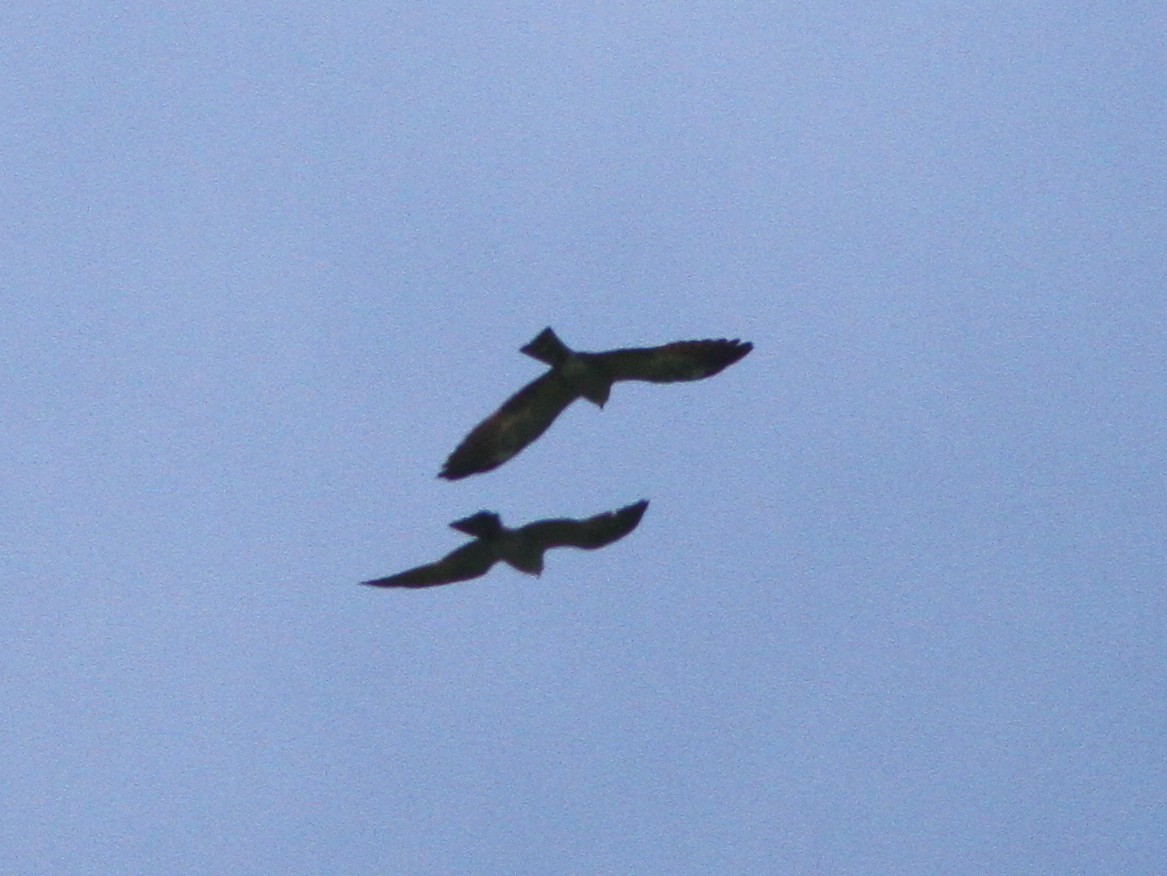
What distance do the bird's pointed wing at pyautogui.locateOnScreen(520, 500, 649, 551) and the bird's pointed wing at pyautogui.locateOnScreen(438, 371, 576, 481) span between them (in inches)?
39.8

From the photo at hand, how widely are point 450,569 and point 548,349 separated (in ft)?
10.6

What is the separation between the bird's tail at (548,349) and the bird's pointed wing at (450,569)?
2482mm

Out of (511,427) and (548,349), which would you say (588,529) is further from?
(548,349)

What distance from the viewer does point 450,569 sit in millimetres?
25781

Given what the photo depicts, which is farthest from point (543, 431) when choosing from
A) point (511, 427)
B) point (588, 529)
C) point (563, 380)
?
point (588, 529)

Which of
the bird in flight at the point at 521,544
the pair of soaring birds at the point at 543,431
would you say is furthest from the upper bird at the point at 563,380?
the bird in flight at the point at 521,544

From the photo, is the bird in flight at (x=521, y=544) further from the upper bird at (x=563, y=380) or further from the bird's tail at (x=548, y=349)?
the bird's tail at (x=548, y=349)

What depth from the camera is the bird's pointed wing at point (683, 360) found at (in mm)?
24828

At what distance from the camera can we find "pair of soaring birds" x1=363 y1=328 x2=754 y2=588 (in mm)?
24281

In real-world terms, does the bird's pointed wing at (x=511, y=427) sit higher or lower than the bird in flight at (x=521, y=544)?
higher

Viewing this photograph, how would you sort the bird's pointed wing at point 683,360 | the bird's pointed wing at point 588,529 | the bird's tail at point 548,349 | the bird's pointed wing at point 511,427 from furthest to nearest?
the bird's pointed wing at point 588,529
the bird's pointed wing at point 683,360
the bird's pointed wing at point 511,427
the bird's tail at point 548,349

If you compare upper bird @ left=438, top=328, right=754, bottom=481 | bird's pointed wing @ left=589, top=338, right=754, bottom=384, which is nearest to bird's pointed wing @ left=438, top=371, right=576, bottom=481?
upper bird @ left=438, top=328, right=754, bottom=481

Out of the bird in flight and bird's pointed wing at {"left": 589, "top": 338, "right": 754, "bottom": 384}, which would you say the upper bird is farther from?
the bird in flight

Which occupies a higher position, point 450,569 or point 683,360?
point 683,360
